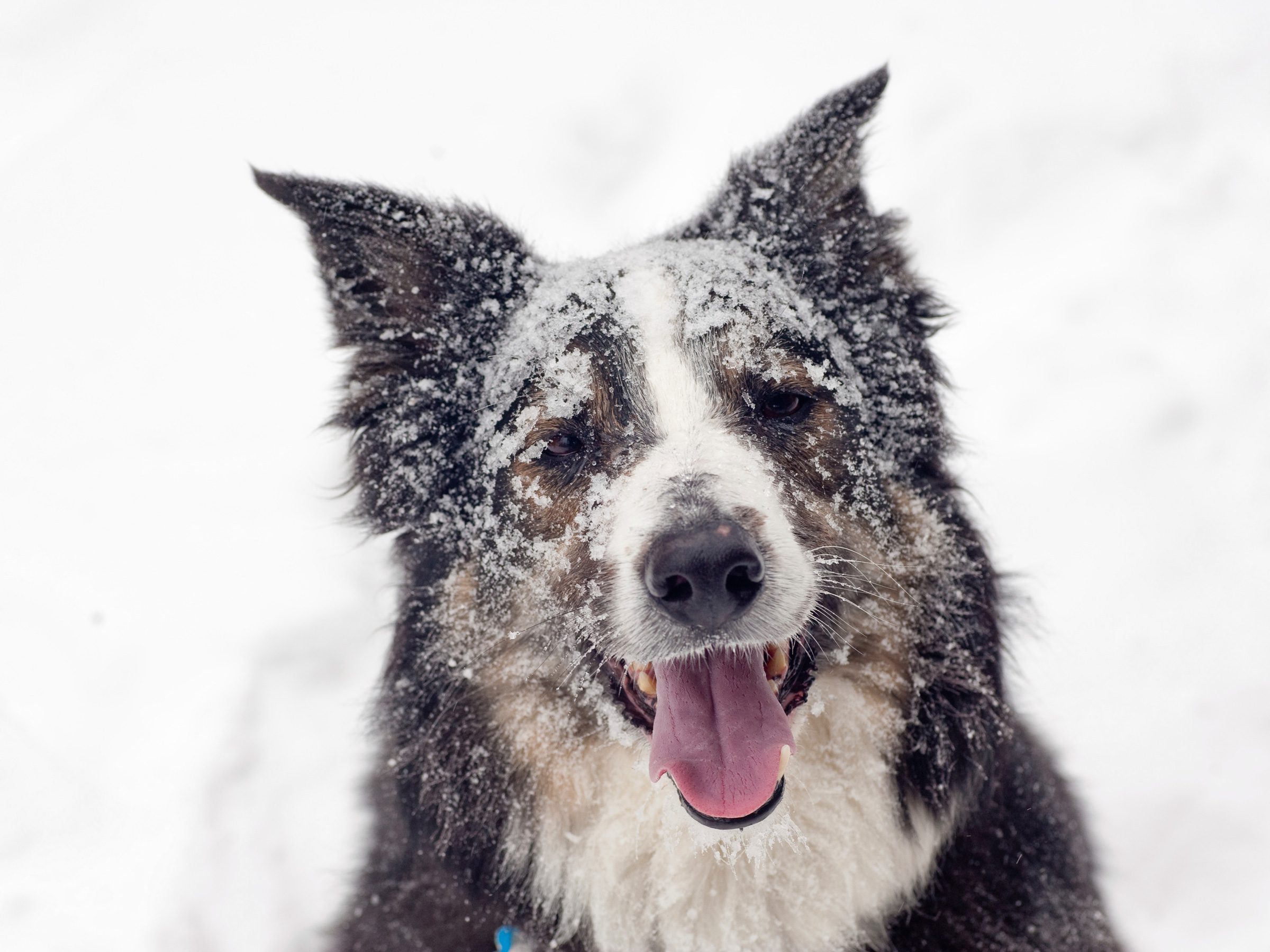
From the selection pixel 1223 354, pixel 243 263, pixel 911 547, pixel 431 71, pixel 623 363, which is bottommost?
pixel 911 547

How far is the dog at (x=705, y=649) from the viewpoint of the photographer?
2.70 metres

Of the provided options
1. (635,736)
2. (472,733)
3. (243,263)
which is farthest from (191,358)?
(635,736)

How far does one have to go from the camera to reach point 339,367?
4.65 meters

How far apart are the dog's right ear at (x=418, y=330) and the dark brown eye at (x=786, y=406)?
879 millimetres

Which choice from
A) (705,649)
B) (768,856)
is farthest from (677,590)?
(768,856)

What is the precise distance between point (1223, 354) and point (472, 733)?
4592mm

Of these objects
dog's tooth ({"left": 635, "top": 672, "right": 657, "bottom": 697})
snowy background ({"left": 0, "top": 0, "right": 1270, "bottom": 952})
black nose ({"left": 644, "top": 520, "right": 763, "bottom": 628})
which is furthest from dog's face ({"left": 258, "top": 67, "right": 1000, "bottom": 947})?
snowy background ({"left": 0, "top": 0, "right": 1270, "bottom": 952})

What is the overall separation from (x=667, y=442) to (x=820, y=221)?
0.97 metres

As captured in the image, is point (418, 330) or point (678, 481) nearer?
point (678, 481)

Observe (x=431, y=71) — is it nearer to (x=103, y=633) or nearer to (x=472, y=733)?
(x=103, y=633)

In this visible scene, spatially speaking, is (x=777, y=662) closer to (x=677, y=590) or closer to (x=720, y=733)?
(x=720, y=733)

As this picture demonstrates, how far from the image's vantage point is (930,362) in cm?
314

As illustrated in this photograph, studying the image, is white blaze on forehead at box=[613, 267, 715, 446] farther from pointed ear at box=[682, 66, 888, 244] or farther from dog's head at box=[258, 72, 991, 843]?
pointed ear at box=[682, 66, 888, 244]

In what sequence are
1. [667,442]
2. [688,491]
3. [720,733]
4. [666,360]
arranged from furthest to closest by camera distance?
[666,360]
[667,442]
[720,733]
[688,491]
